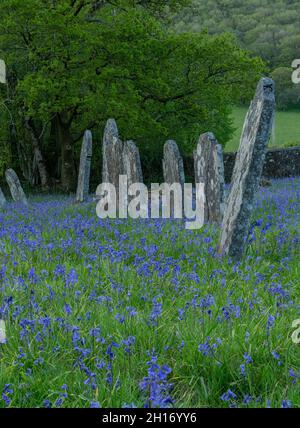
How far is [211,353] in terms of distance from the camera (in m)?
3.71

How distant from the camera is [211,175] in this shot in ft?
38.6

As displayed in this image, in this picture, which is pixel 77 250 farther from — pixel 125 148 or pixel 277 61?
pixel 277 61

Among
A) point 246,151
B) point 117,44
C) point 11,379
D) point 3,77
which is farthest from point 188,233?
point 3,77

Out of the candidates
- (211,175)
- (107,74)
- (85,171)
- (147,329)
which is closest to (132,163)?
(85,171)

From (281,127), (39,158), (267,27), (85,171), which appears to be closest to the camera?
(85,171)

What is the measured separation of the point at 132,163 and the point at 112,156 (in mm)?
950

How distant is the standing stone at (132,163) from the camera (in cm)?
1553

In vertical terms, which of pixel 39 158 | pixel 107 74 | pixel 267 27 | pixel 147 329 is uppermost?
pixel 267 27

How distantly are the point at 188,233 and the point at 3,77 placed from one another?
20.2 m

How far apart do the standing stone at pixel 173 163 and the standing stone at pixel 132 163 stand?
79 cm

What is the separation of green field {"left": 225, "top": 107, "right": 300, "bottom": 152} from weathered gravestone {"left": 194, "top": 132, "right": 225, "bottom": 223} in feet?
150

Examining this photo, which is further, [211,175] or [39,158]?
[39,158]

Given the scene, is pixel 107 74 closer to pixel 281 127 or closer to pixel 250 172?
pixel 250 172

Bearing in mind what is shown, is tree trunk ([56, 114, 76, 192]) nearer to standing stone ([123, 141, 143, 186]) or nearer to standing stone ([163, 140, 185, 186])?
standing stone ([123, 141, 143, 186])
